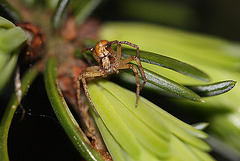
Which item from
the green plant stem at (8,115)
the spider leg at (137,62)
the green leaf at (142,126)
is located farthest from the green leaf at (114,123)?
the green plant stem at (8,115)

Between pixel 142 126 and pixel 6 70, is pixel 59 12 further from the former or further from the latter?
pixel 142 126

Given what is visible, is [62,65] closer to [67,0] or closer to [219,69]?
[67,0]

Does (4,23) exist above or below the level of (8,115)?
above

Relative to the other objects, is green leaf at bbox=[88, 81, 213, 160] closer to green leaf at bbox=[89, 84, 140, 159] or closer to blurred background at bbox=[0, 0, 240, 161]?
green leaf at bbox=[89, 84, 140, 159]

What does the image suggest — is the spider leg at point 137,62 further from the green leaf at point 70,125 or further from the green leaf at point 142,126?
the green leaf at point 70,125

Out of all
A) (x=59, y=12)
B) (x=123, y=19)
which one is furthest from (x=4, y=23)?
(x=123, y=19)

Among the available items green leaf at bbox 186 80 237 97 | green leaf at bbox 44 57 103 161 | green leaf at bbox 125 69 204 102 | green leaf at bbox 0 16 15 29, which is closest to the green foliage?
green leaf at bbox 0 16 15 29
